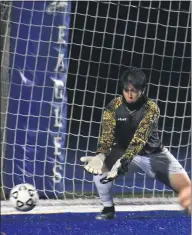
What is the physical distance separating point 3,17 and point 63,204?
6.65 feet

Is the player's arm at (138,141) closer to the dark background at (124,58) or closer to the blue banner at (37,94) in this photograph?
the blue banner at (37,94)

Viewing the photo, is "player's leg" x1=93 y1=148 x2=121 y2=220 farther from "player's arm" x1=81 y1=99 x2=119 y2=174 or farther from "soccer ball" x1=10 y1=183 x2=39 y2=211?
"soccer ball" x1=10 y1=183 x2=39 y2=211

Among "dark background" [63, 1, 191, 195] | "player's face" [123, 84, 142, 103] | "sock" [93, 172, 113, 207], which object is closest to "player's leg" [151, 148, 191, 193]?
"sock" [93, 172, 113, 207]

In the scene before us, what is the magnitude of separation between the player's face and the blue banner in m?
1.51

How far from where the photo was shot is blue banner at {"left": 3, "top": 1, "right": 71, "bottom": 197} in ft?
20.6

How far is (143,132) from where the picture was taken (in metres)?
4.82

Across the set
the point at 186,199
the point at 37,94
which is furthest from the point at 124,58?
the point at 186,199

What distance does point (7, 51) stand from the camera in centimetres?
633

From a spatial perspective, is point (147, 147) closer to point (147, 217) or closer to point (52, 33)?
point (147, 217)

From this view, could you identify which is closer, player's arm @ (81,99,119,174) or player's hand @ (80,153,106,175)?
player's hand @ (80,153,106,175)

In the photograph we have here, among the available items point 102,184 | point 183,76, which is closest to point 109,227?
point 102,184

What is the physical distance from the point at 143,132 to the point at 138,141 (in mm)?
100

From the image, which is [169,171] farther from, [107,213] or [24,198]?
[24,198]

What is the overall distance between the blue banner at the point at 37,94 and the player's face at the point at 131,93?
1507mm
